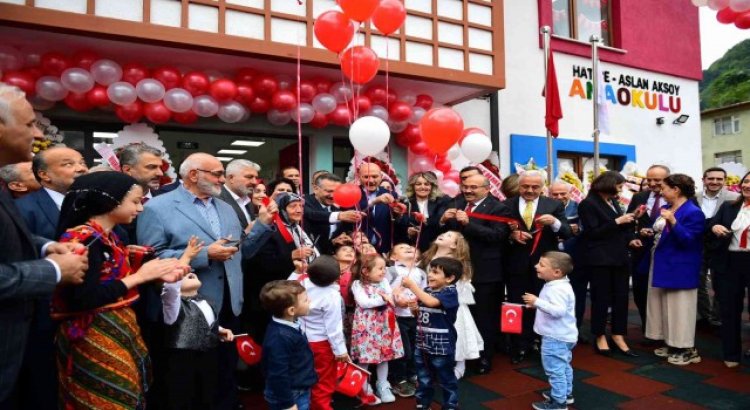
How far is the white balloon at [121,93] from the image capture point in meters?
5.32

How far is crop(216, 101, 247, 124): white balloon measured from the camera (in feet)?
19.2

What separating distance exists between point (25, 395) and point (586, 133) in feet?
29.8

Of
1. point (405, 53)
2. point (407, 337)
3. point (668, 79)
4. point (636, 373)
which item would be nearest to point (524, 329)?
point (636, 373)

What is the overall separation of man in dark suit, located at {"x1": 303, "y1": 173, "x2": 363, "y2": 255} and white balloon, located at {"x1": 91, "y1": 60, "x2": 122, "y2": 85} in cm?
266

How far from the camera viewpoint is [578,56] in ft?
29.8

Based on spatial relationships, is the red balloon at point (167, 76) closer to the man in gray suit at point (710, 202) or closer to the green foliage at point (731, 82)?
the man in gray suit at point (710, 202)

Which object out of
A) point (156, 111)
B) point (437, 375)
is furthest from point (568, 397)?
point (156, 111)

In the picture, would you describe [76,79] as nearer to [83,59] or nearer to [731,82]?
[83,59]

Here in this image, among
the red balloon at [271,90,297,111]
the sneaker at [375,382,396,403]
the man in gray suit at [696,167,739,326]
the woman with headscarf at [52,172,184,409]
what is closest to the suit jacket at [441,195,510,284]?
the sneaker at [375,382,396,403]

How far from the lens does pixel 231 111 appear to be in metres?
5.85

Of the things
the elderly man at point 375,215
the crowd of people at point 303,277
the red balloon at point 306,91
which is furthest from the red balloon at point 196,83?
the elderly man at point 375,215

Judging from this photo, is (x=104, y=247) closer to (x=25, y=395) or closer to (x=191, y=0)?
(x=25, y=395)

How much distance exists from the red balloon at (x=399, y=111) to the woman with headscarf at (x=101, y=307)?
471 centimetres

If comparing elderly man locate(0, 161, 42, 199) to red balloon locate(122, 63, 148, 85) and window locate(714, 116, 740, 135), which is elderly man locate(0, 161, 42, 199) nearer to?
red balloon locate(122, 63, 148, 85)
